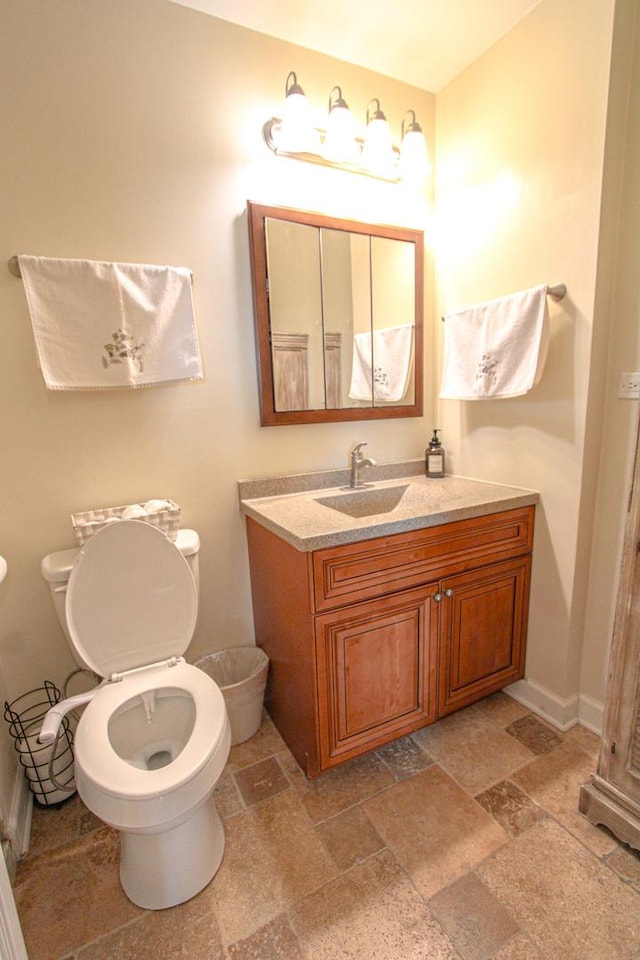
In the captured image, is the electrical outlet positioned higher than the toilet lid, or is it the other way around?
the electrical outlet

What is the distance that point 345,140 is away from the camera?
5.08 feet

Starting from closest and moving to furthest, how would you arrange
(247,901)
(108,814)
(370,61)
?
(108,814) < (247,901) < (370,61)

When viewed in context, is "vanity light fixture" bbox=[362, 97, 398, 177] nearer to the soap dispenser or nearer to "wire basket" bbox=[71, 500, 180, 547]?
the soap dispenser

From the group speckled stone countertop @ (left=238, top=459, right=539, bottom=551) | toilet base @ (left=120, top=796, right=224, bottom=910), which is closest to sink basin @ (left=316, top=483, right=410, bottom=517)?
speckled stone countertop @ (left=238, top=459, right=539, bottom=551)

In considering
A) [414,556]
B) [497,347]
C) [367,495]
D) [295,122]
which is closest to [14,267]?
[295,122]

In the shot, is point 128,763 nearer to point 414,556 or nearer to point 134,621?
point 134,621

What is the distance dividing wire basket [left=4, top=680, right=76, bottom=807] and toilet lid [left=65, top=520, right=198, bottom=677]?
37cm

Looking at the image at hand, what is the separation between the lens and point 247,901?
1101 mm

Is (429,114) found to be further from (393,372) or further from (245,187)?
(393,372)

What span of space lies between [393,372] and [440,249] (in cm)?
60

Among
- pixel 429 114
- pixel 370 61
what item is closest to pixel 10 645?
pixel 370 61

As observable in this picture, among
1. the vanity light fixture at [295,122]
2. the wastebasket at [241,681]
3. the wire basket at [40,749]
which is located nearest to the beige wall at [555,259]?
the vanity light fixture at [295,122]

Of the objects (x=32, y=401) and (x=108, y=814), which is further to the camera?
(x=32, y=401)

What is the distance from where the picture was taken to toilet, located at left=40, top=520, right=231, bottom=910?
1.00 m
